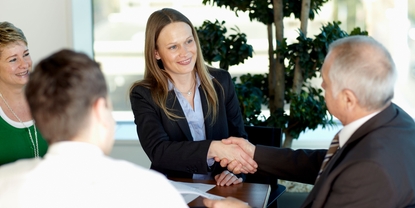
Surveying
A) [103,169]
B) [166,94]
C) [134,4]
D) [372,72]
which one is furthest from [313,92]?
[103,169]

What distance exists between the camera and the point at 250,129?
3.48 metres

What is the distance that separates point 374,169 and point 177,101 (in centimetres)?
141

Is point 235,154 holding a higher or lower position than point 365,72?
lower

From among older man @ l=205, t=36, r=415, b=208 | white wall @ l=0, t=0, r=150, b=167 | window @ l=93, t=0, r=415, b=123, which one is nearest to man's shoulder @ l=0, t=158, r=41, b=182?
older man @ l=205, t=36, r=415, b=208

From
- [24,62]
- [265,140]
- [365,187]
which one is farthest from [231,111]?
[365,187]

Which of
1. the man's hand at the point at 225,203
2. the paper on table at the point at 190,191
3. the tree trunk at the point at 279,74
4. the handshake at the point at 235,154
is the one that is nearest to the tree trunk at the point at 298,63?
the tree trunk at the point at 279,74

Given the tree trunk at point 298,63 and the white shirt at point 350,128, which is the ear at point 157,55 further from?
the white shirt at point 350,128

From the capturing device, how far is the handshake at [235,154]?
9.59 ft

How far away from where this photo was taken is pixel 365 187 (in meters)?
1.97

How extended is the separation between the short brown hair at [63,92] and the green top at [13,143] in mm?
1445

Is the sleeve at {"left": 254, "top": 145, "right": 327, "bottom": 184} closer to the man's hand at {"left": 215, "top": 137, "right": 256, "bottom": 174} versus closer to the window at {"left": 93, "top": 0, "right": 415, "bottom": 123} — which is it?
the man's hand at {"left": 215, "top": 137, "right": 256, "bottom": 174}

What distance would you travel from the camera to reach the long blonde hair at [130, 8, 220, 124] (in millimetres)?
3141

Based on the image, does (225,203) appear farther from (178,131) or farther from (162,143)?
(178,131)

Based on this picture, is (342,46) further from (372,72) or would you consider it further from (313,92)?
(313,92)
